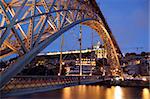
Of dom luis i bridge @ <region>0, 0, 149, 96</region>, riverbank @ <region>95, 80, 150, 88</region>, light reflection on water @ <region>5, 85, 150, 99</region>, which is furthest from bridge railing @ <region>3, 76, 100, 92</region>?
riverbank @ <region>95, 80, 150, 88</region>

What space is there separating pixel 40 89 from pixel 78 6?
26.6ft

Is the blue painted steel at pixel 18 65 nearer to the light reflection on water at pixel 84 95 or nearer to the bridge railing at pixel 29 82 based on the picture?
the bridge railing at pixel 29 82

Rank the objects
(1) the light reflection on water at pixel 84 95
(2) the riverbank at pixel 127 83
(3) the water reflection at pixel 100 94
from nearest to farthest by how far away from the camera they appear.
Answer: (1) the light reflection on water at pixel 84 95 → (3) the water reflection at pixel 100 94 → (2) the riverbank at pixel 127 83

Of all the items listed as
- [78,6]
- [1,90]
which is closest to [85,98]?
[78,6]

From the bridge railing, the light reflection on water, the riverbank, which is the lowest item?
the light reflection on water

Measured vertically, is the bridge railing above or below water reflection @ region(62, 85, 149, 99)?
above

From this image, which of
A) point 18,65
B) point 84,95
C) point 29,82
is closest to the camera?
point 18,65

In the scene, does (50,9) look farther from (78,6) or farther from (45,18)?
(78,6)

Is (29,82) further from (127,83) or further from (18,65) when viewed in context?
(127,83)

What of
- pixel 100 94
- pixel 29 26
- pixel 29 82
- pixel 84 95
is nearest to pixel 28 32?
pixel 29 26

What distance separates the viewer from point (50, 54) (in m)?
84.4

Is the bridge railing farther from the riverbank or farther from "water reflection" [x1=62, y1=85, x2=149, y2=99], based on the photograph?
the riverbank

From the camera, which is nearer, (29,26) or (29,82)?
(29,26)

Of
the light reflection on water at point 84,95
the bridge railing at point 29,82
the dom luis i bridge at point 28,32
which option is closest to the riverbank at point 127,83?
the light reflection on water at point 84,95
